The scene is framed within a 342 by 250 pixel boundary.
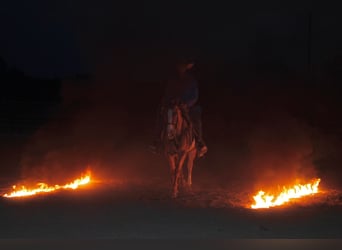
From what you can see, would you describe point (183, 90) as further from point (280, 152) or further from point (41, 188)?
point (280, 152)

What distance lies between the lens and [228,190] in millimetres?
15453

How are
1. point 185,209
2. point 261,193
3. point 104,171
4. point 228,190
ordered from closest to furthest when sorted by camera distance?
1. point 185,209
2. point 261,193
3. point 228,190
4. point 104,171

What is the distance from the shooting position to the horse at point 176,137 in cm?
1388

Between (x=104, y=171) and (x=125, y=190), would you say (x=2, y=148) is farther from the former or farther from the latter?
(x=125, y=190)

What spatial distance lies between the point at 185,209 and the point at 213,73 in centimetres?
1190

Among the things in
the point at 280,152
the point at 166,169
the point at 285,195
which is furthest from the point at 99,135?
the point at 285,195

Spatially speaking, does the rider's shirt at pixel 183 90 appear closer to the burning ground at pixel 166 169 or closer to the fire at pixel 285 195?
the burning ground at pixel 166 169

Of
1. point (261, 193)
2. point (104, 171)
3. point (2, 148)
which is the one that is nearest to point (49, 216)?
point (261, 193)

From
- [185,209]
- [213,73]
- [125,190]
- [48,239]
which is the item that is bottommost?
[48,239]

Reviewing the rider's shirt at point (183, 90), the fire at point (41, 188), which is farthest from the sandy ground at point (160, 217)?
the rider's shirt at point (183, 90)

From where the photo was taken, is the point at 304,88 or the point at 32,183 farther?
the point at 304,88

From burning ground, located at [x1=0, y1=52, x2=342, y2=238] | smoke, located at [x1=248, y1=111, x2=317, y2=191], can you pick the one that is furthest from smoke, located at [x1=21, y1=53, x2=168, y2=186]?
smoke, located at [x1=248, y1=111, x2=317, y2=191]

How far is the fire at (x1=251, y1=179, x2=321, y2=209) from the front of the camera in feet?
42.2

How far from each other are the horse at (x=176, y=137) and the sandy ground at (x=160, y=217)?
0.78 metres
